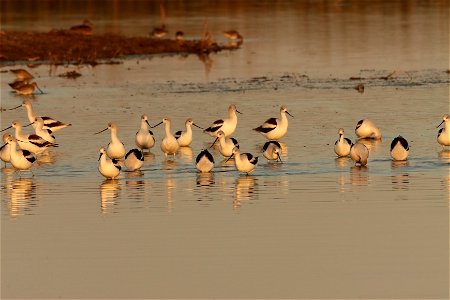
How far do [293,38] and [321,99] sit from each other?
1641 centimetres

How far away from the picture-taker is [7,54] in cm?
4019

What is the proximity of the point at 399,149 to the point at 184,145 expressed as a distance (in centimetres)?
414

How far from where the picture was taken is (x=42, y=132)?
23.7 metres

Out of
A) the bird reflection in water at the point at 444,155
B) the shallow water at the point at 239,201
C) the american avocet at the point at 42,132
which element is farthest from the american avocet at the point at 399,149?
the american avocet at the point at 42,132

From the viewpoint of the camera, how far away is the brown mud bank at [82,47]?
131 ft

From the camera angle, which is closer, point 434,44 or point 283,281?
point 283,281

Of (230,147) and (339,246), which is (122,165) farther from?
(339,246)

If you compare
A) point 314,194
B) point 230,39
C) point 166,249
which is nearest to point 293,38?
point 230,39

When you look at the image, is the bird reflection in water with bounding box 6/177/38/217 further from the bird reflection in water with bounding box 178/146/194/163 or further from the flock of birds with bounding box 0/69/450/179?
the bird reflection in water with bounding box 178/146/194/163

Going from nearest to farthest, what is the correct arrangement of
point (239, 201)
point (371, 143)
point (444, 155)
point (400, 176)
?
point (239, 201)
point (400, 176)
point (444, 155)
point (371, 143)

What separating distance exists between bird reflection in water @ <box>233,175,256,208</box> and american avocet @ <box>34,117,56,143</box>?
16.0 feet

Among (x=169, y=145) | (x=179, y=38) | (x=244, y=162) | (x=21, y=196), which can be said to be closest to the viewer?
(x=21, y=196)

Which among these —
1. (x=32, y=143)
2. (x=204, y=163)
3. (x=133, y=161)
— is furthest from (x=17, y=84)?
(x=204, y=163)

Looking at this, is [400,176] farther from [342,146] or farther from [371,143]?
→ [371,143]
